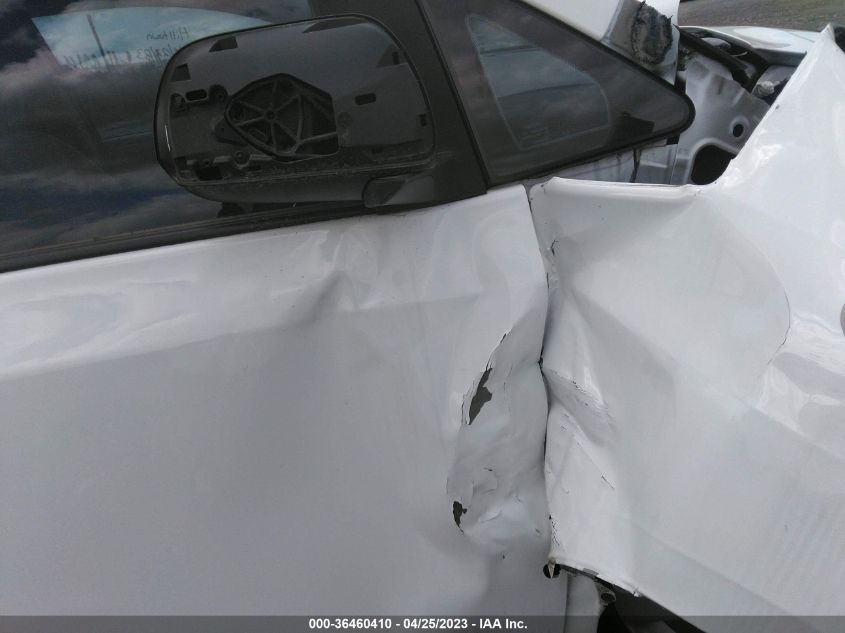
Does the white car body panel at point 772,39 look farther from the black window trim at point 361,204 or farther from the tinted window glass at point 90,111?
the tinted window glass at point 90,111

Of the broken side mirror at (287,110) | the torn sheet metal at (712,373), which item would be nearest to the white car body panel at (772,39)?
the torn sheet metal at (712,373)

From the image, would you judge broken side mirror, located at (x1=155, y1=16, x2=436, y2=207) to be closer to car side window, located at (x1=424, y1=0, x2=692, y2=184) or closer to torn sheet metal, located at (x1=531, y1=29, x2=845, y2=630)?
car side window, located at (x1=424, y1=0, x2=692, y2=184)

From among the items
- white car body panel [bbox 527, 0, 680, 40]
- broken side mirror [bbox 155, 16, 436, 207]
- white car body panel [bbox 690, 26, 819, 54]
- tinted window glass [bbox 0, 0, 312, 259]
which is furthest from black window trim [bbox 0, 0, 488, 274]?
white car body panel [bbox 690, 26, 819, 54]

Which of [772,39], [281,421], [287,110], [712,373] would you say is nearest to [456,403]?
[281,421]

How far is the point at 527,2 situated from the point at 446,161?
36cm

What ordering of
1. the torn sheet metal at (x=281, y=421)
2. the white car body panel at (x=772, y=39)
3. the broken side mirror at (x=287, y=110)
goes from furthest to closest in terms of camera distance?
the white car body panel at (x=772, y=39), the torn sheet metal at (x=281, y=421), the broken side mirror at (x=287, y=110)

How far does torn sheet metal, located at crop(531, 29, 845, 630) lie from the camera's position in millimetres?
1089

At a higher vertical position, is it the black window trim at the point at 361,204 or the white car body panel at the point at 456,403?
the black window trim at the point at 361,204

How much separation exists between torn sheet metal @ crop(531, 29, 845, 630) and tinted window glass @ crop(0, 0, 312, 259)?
73 centimetres

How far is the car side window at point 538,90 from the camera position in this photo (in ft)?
4.28

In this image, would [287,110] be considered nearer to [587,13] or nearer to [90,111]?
[90,111]

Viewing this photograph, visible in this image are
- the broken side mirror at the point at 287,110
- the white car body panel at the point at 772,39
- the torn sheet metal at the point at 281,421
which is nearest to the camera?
the broken side mirror at the point at 287,110

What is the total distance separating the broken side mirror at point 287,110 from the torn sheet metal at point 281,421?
0.61 ft

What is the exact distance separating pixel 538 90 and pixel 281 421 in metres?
0.82
